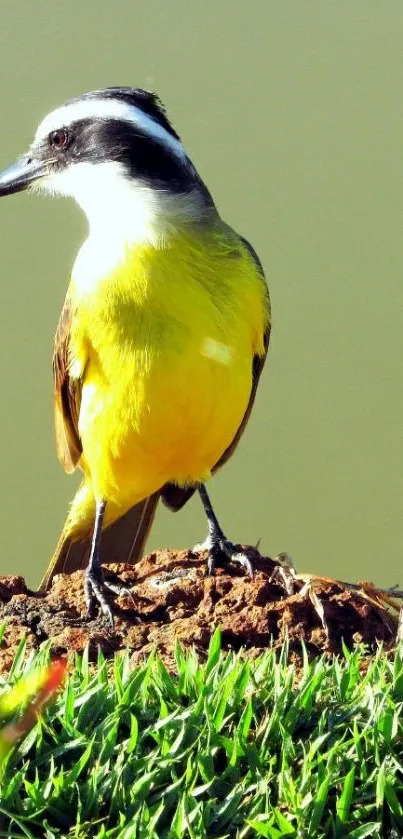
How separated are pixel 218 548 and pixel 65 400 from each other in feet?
2.97

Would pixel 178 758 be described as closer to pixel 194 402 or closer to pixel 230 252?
pixel 194 402

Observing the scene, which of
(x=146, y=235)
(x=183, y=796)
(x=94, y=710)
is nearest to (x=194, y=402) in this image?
(x=146, y=235)

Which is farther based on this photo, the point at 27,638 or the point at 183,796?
the point at 27,638

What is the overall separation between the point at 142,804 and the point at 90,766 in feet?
0.62

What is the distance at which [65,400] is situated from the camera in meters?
4.64

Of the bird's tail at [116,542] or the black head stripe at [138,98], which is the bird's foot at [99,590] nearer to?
the bird's tail at [116,542]

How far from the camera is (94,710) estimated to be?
2.82m

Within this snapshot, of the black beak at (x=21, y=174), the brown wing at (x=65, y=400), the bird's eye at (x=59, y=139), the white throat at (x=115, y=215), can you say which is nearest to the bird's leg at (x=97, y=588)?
the brown wing at (x=65, y=400)

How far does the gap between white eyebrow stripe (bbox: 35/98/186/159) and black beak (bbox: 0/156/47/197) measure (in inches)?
5.9

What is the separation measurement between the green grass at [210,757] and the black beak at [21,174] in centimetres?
221

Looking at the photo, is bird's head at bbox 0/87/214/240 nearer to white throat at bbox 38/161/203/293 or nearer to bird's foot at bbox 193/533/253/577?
white throat at bbox 38/161/203/293

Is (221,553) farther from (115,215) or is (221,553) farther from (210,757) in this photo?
(210,757)

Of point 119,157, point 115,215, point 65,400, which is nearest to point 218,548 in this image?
point 65,400

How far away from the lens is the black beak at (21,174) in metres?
4.47
